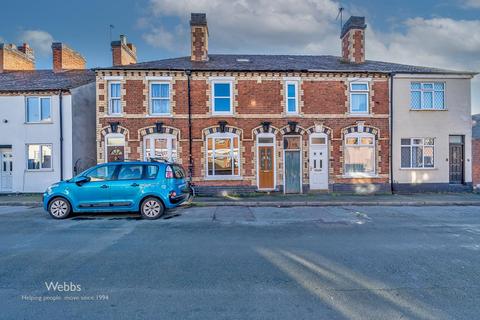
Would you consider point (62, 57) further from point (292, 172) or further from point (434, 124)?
point (434, 124)

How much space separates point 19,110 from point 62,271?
15039 mm

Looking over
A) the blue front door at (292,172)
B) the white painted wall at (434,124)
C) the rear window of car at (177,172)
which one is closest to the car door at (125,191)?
the rear window of car at (177,172)

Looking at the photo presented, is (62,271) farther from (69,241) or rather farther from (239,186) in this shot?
(239,186)

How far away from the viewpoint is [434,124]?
1595 centimetres

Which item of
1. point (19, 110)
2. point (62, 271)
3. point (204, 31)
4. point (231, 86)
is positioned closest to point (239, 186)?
point (231, 86)

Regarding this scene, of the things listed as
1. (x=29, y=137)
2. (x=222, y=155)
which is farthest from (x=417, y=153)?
(x=29, y=137)

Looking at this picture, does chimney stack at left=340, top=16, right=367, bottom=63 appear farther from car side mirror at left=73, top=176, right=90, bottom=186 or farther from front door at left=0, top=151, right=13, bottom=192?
front door at left=0, top=151, right=13, bottom=192

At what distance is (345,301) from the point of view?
12.3ft

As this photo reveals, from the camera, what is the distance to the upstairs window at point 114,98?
49.6 ft

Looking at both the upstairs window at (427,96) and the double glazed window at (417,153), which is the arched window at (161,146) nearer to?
the double glazed window at (417,153)

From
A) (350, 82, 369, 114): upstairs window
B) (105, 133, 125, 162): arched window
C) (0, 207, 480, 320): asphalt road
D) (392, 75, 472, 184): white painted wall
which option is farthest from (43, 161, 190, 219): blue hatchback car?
(392, 75, 472, 184): white painted wall

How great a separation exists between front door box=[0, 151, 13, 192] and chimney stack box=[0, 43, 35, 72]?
6.68 meters

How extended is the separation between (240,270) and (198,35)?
49.5ft

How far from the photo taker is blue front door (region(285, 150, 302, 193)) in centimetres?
1549
